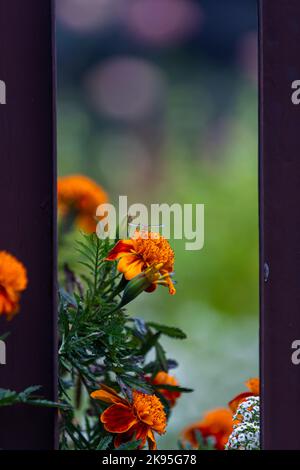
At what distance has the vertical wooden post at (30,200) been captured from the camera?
3.56 ft

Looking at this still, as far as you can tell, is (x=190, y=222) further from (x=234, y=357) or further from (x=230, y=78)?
(x=230, y=78)

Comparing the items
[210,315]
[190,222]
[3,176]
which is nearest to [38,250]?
[3,176]

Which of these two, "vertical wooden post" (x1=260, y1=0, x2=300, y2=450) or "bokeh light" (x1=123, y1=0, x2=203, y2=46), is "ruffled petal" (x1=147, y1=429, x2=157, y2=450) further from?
"bokeh light" (x1=123, y1=0, x2=203, y2=46)

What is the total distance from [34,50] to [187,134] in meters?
0.91

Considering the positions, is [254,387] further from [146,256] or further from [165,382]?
[146,256]

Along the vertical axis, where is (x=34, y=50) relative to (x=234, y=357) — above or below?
above

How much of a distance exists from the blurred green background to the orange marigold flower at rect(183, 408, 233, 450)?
21 cm

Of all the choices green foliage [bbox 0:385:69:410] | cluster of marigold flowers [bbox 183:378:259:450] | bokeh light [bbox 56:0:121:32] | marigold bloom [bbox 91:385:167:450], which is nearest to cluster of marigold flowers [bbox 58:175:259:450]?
marigold bloom [bbox 91:385:167:450]

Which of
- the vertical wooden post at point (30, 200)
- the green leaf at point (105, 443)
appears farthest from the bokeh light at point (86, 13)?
the green leaf at point (105, 443)

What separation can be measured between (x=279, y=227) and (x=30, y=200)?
296 mm

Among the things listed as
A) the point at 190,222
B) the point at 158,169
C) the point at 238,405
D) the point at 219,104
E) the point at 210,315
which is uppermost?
the point at 219,104

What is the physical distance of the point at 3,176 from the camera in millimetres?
1092

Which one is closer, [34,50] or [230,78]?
[34,50]

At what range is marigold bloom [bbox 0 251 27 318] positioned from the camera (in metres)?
1.08
